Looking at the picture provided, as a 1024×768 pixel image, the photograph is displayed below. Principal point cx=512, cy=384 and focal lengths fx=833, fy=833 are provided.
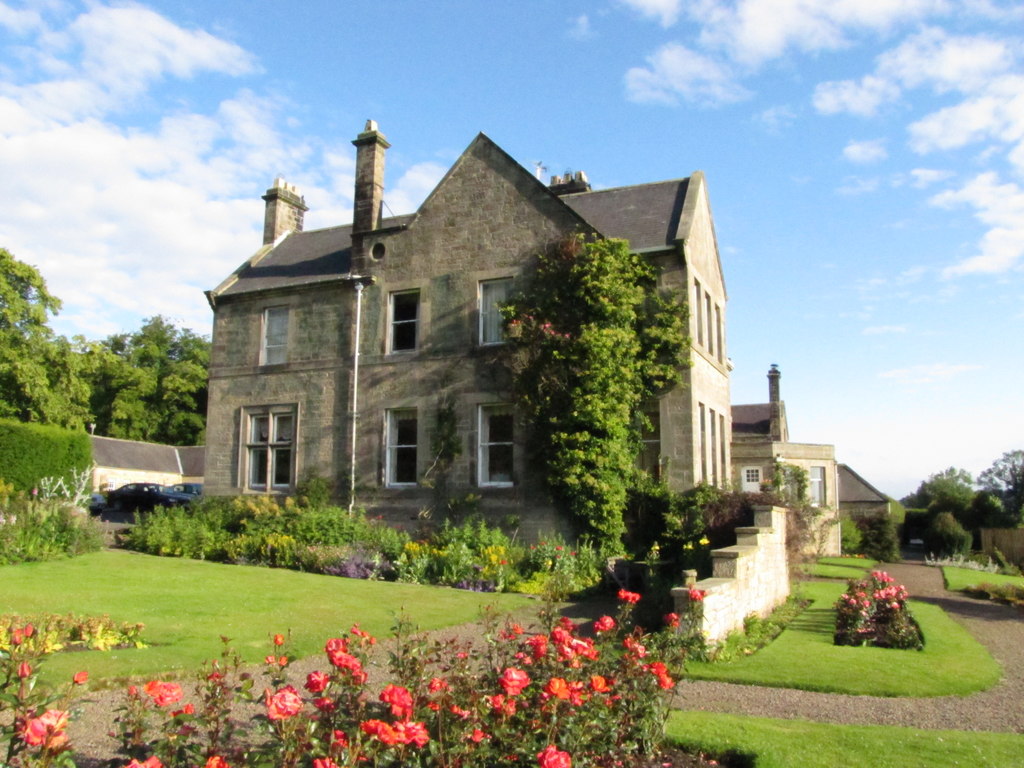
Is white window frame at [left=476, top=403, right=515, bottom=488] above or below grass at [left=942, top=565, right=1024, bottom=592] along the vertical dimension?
above

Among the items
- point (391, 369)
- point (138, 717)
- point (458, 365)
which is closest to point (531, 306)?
point (458, 365)

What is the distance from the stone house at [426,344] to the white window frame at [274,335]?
4cm

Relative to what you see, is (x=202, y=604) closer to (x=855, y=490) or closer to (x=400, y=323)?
(x=400, y=323)

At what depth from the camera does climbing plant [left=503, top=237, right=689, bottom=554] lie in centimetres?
1738

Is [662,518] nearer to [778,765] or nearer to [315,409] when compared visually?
[315,409]

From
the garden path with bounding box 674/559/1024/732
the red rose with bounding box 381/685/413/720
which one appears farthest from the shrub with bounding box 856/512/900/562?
the red rose with bounding box 381/685/413/720

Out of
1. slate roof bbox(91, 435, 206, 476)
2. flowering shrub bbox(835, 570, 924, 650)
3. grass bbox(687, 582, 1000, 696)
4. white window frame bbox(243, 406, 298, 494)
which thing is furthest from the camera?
slate roof bbox(91, 435, 206, 476)

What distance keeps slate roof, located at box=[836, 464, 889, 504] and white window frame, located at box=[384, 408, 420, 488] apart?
1118 inches

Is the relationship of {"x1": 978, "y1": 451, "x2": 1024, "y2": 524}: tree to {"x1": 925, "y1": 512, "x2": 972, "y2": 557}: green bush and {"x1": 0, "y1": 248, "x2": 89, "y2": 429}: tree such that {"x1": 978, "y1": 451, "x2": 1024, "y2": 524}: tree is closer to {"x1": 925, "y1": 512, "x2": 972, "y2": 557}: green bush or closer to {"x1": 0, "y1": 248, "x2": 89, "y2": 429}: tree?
{"x1": 925, "y1": 512, "x2": 972, "y2": 557}: green bush

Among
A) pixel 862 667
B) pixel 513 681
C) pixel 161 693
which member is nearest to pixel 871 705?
pixel 862 667

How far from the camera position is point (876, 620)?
1194 cm

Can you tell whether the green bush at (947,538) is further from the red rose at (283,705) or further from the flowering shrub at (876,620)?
the red rose at (283,705)

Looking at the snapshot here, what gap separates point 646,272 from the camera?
61.0 ft

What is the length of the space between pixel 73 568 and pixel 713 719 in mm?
12953
